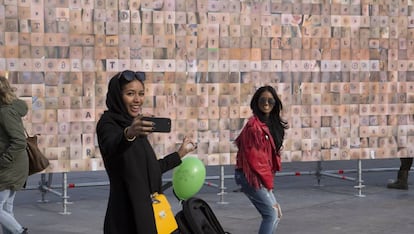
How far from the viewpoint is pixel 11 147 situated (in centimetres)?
785

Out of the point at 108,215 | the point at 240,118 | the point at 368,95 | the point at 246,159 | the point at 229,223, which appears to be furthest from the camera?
the point at 368,95

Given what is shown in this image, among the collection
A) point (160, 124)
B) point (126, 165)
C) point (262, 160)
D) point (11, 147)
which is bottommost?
point (262, 160)

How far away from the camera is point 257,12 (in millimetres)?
11289

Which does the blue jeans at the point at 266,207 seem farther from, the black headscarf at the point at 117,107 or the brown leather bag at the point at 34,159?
the black headscarf at the point at 117,107

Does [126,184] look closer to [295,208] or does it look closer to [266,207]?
[266,207]

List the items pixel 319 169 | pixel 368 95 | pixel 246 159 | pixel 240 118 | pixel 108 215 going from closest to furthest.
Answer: pixel 108 215, pixel 246 159, pixel 240 118, pixel 368 95, pixel 319 169

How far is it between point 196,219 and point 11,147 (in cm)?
313

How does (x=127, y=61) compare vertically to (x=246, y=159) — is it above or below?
above

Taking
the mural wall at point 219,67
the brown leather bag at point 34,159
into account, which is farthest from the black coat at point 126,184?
the mural wall at point 219,67

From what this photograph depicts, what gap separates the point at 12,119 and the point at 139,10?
3237 mm

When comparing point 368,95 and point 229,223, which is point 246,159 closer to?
point 229,223

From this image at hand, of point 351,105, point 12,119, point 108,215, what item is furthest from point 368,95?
point 108,215

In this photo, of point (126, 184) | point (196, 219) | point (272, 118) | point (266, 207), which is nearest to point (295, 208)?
point (272, 118)

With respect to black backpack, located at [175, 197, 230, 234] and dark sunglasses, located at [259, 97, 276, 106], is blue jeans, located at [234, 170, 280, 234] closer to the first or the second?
dark sunglasses, located at [259, 97, 276, 106]
